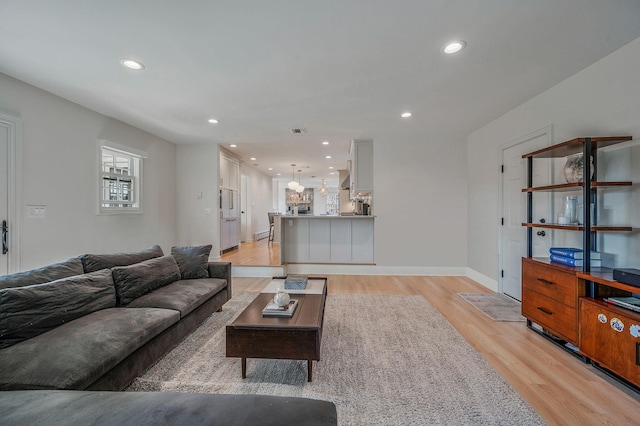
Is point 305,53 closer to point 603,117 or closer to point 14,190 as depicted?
point 603,117

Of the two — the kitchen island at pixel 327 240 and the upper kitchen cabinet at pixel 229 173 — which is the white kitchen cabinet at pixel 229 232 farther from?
the kitchen island at pixel 327 240

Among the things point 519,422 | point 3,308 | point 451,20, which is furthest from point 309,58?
point 519,422

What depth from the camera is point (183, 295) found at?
8.40ft

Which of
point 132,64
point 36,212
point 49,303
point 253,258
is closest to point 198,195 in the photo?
point 253,258

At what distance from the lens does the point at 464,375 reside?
200 centimetres

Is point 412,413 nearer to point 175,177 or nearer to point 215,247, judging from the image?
point 215,247

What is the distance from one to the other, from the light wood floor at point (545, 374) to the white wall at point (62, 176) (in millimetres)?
3478

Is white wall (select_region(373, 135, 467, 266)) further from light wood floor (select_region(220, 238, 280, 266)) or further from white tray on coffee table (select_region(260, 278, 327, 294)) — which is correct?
white tray on coffee table (select_region(260, 278, 327, 294))

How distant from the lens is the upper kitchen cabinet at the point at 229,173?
6185mm

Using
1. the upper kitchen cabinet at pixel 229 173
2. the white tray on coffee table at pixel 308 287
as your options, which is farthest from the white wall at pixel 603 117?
the upper kitchen cabinet at pixel 229 173

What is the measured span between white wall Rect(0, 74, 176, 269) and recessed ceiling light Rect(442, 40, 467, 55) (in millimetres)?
4295

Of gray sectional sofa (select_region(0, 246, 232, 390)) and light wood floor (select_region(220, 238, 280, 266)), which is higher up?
gray sectional sofa (select_region(0, 246, 232, 390))

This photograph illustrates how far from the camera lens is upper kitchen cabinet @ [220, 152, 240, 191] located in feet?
20.3

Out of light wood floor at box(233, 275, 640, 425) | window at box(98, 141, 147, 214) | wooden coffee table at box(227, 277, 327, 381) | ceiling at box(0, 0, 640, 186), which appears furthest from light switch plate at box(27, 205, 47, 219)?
light wood floor at box(233, 275, 640, 425)
